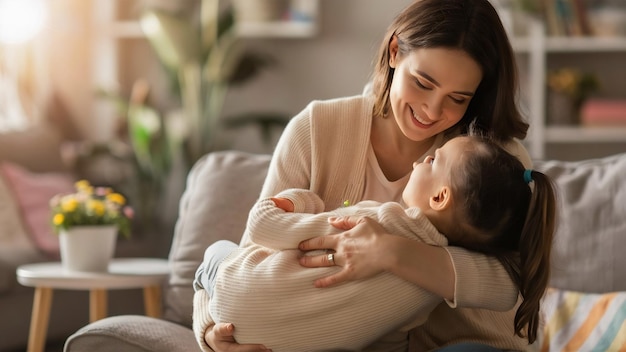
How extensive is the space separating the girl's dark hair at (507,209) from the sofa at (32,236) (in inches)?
98.6

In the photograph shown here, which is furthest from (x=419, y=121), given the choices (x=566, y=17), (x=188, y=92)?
(x=188, y=92)

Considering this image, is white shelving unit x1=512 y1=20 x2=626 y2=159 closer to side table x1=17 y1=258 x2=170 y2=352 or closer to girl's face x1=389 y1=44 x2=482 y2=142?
side table x1=17 y1=258 x2=170 y2=352

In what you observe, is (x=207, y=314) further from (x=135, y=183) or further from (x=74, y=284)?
(x=135, y=183)

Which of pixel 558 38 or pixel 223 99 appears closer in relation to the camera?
pixel 558 38

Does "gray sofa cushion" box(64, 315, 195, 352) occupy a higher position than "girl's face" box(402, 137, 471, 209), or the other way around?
"girl's face" box(402, 137, 471, 209)

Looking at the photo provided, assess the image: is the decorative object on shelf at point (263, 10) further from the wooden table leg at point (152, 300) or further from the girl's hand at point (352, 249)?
the girl's hand at point (352, 249)

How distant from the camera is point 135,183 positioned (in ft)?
16.0

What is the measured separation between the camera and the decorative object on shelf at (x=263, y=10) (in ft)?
16.7

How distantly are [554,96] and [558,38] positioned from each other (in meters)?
0.28

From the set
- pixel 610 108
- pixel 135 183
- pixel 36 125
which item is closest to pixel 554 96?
pixel 610 108

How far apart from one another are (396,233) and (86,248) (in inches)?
59.8

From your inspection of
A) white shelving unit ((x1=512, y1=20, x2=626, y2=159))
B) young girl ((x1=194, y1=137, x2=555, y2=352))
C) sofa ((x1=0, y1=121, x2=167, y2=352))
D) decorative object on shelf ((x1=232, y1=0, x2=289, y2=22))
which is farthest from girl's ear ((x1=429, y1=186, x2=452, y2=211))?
decorative object on shelf ((x1=232, y1=0, x2=289, y2=22))

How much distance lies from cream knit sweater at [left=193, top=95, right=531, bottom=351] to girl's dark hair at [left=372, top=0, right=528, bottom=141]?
6 centimetres

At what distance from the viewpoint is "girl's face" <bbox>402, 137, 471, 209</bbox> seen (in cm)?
178
